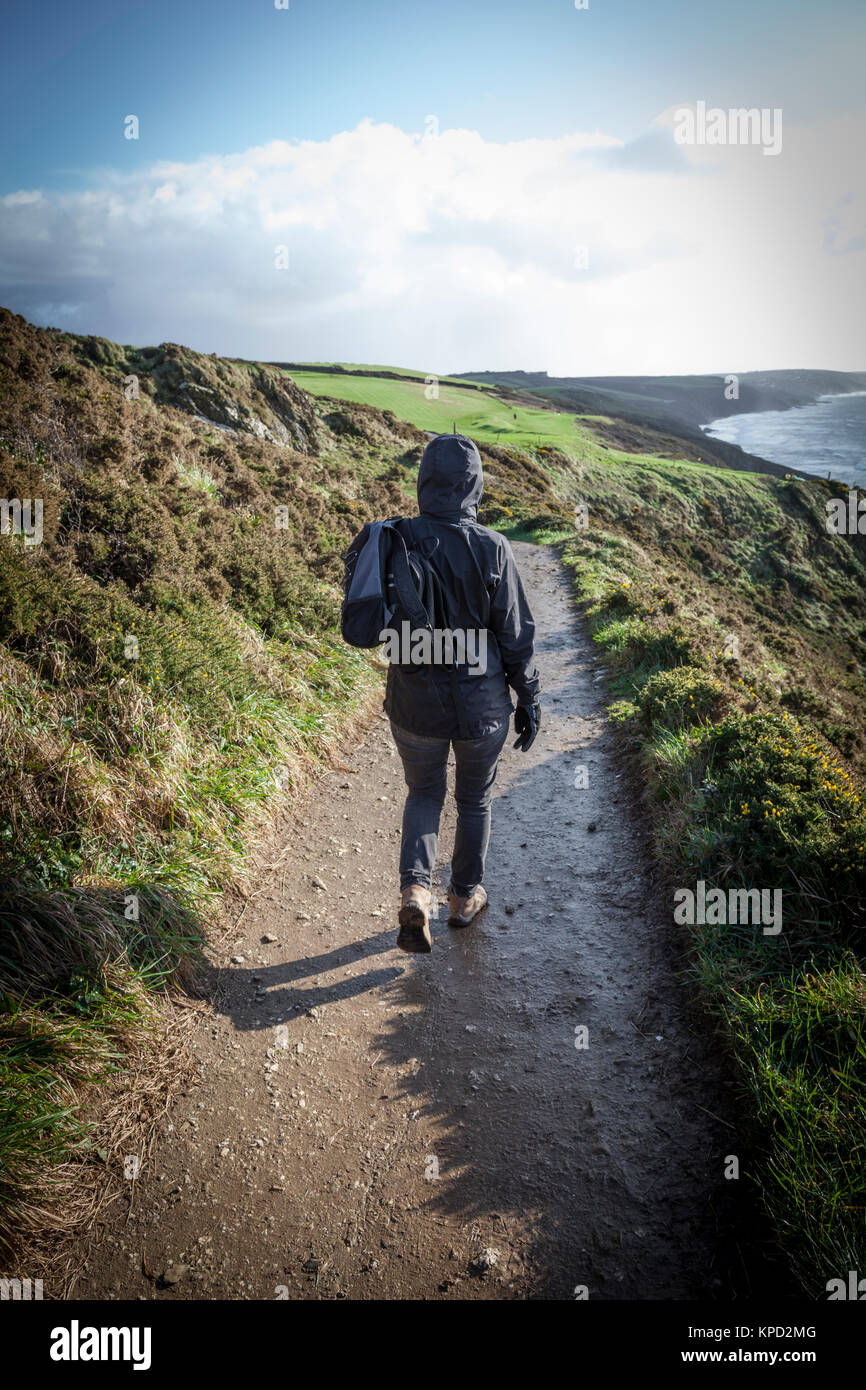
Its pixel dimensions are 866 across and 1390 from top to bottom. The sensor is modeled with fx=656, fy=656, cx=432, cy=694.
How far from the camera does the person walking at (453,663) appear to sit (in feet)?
10.6

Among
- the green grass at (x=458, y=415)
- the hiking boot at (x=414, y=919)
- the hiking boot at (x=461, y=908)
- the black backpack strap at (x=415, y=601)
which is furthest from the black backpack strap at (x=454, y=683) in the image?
the green grass at (x=458, y=415)

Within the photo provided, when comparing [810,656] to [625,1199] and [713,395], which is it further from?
[713,395]

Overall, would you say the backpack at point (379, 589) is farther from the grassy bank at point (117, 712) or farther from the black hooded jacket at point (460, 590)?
the grassy bank at point (117, 712)

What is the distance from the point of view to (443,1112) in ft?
9.60

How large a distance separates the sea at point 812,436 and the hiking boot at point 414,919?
5884cm

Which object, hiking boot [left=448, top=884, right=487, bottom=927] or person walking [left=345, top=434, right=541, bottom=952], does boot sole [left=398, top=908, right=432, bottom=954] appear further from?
hiking boot [left=448, top=884, right=487, bottom=927]

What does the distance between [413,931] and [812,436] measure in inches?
3316

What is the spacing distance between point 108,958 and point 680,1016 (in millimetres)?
2842

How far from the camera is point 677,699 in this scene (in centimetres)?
602

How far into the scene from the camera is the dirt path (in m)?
2.37

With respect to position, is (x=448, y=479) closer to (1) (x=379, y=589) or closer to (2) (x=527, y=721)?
(1) (x=379, y=589)

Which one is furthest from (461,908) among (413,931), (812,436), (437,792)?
(812,436)

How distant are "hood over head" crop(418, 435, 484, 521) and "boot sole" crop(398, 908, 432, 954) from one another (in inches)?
79.4
